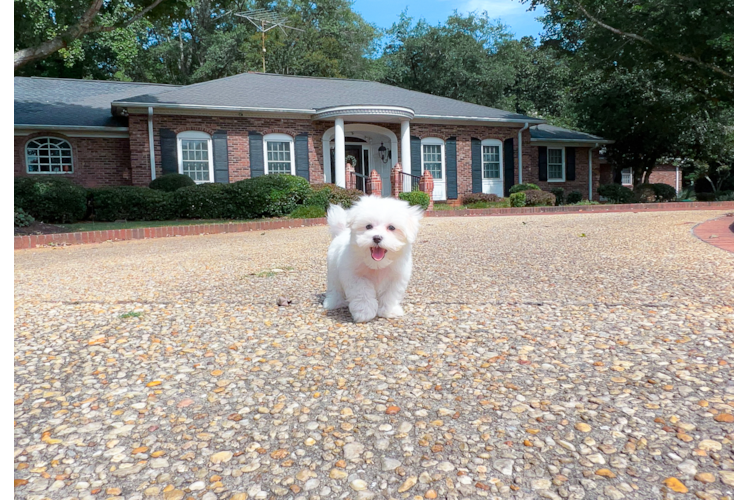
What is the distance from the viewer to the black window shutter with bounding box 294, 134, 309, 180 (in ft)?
61.5

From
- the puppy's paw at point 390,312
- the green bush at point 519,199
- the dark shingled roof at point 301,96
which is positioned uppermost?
the dark shingled roof at point 301,96

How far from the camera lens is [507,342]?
3.10m

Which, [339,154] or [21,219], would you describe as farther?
[339,154]

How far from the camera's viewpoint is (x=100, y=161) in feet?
57.2

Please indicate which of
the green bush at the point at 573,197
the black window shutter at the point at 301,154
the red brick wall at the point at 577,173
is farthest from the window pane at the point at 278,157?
the green bush at the point at 573,197

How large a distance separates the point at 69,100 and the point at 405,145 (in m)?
13.1

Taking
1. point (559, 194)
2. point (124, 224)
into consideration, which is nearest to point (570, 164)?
point (559, 194)

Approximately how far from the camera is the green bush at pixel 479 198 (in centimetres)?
1948

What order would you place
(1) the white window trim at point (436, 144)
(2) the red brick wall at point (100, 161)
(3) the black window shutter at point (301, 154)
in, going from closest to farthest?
1. (2) the red brick wall at point (100, 161)
2. (3) the black window shutter at point (301, 154)
3. (1) the white window trim at point (436, 144)

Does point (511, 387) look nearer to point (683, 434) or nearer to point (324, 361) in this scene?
point (683, 434)

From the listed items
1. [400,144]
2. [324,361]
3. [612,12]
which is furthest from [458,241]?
[612,12]

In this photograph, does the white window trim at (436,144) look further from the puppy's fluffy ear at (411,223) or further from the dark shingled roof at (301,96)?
the puppy's fluffy ear at (411,223)

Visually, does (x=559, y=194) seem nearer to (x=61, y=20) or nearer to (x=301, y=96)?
(x=301, y=96)

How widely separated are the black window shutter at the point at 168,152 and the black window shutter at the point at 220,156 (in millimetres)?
1260
